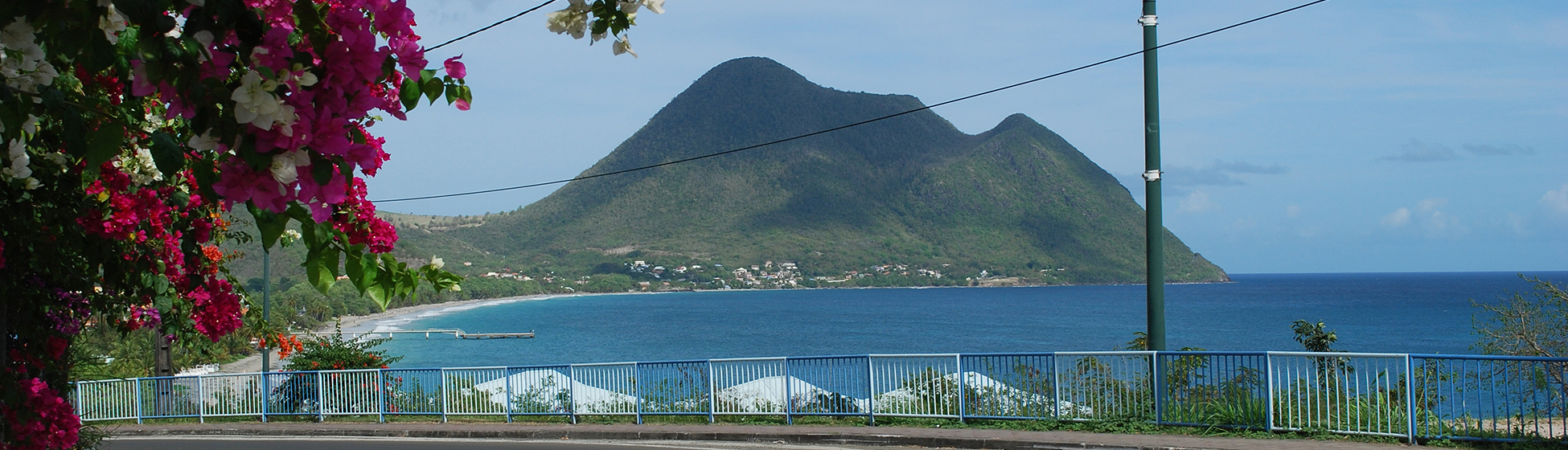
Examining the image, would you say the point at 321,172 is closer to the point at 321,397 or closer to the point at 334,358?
the point at 321,397

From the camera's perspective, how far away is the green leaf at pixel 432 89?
7.86ft

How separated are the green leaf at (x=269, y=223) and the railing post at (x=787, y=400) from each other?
13716mm

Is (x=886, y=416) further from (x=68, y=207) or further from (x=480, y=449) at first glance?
(x=68, y=207)

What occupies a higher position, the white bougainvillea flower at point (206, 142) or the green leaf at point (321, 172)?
the white bougainvillea flower at point (206, 142)

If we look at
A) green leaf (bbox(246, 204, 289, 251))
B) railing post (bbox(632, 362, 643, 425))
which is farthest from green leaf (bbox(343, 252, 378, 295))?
railing post (bbox(632, 362, 643, 425))

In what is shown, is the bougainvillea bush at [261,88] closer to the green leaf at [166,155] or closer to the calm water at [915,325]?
the green leaf at [166,155]

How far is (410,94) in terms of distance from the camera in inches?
92.0

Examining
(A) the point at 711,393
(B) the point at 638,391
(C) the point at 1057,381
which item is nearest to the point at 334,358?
(B) the point at 638,391

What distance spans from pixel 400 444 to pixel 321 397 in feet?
11.5

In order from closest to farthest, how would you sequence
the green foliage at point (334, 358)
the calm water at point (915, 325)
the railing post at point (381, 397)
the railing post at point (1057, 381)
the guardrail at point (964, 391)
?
1. the guardrail at point (964, 391)
2. the railing post at point (1057, 381)
3. the railing post at point (381, 397)
4. the green foliage at point (334, 358)
5. the calm water at point (915, 325)

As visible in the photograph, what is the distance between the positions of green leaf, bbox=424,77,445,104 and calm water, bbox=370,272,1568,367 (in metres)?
58.7

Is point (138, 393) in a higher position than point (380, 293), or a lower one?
lower

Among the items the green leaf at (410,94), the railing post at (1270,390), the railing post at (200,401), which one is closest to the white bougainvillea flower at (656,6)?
the green leaf at (410,94)

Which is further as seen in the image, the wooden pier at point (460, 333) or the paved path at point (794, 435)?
the wooden pier at point (460, 333)
